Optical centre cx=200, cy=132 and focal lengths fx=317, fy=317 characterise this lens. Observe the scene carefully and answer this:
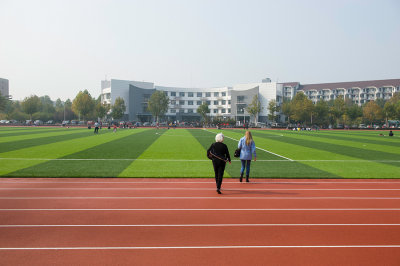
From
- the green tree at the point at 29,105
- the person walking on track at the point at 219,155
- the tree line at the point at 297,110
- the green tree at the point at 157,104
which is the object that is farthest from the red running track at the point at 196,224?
the green tree at the point at 29,105

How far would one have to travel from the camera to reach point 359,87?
476 feet

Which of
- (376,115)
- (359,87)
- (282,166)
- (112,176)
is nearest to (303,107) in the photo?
(376,115)

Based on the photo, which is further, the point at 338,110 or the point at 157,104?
the point at 157,104

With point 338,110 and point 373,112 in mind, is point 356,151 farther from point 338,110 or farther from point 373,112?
point 373,112

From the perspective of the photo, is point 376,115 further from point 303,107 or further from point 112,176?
point 112,176

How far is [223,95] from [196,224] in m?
121

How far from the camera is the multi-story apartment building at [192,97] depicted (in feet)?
371

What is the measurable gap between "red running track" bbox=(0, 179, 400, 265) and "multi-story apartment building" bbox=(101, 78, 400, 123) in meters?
95.9

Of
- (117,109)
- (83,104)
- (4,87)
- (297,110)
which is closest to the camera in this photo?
(297,110)

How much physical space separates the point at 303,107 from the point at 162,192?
88.2 m

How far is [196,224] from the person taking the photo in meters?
7.21

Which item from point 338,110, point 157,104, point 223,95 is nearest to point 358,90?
point 338,110

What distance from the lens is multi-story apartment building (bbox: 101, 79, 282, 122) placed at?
371 ft

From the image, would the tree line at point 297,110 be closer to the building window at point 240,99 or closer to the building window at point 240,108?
the building window at point 240,108
